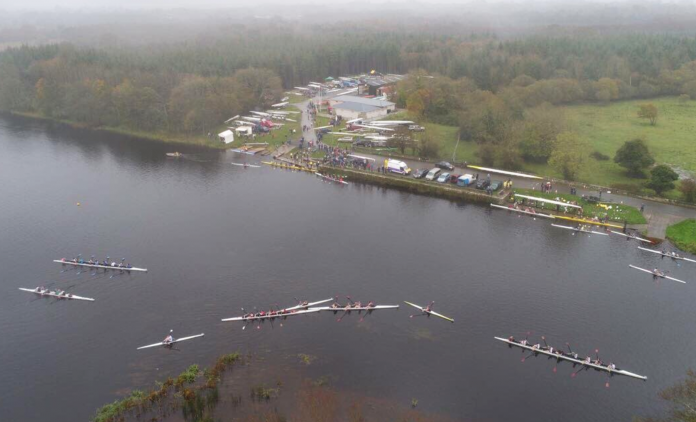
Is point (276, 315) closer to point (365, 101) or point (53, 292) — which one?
point (53, 292)

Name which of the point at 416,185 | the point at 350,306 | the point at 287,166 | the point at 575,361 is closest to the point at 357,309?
the point at 350,306

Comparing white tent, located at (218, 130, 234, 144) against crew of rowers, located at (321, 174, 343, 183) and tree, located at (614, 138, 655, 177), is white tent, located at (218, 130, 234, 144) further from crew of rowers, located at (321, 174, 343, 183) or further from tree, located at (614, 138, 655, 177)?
tree, located at (614, 138, 655, 177)

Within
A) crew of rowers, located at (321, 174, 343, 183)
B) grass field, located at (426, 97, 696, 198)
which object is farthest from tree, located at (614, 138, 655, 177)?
crew of rowers, located at (321, 174, 343, 183)

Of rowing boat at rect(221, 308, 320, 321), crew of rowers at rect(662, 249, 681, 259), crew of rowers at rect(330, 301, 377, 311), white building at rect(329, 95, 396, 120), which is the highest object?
white building at rect(329, 95, 396, 120)

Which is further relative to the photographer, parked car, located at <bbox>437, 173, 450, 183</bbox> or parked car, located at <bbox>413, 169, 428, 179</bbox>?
parked car, located at <bbox>413, 169, 428, 179</bbox>

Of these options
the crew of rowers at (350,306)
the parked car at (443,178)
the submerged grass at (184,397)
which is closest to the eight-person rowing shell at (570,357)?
the crew of rowers at (350,306)

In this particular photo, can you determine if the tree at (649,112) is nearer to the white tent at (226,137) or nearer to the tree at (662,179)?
the tree at (662,179)
